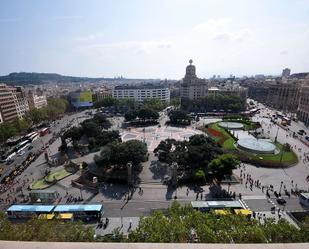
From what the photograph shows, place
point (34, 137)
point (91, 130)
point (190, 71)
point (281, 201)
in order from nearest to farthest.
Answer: point (281, 201), point (91, 130), point (34, 137), point (190, 71)

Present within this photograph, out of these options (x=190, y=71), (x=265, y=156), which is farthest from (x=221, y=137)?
(x=190, y=71)

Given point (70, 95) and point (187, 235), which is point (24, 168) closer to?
point (187, 235)

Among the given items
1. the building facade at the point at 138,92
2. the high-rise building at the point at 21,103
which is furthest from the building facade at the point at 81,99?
the high-rise building at the point at 21,103

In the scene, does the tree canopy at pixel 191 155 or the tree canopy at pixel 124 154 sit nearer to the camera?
the tree canopy at pixel 124 154

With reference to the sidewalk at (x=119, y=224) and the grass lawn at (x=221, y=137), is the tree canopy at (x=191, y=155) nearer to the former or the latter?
the sidewalk at (x=119, y=224)

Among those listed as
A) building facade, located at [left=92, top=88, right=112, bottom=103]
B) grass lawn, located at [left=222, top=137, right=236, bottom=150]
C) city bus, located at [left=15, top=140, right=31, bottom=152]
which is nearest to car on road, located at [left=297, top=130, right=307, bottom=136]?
grass lawn, located at [left=222, top=137, right=236, bottom=150]

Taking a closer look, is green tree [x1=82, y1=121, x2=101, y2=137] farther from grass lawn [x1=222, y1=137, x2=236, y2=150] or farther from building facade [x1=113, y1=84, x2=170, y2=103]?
building facade [x1=113, y1=84, x2=170, y2=103]

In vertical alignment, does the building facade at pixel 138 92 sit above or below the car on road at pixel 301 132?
above

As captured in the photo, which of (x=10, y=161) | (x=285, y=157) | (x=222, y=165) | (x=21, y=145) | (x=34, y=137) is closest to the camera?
(x=222, y=165)

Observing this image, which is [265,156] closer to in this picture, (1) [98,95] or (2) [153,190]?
(2) [153,190]
